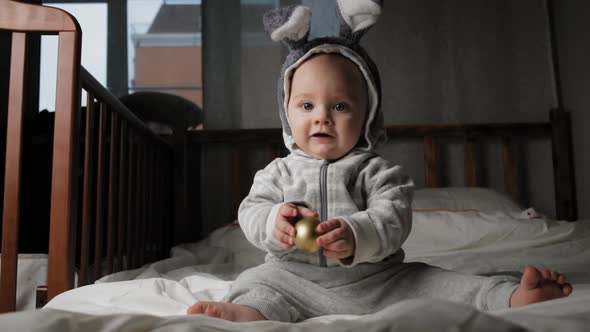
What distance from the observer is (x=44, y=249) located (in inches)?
47.8

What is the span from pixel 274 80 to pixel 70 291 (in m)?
1.50

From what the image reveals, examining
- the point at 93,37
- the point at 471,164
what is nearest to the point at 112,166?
the point at 93,37

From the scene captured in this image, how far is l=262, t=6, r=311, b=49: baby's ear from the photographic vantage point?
33.4 inches

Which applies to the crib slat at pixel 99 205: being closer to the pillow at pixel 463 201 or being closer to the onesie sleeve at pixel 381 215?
the onesie sleeve at pixel 381 215

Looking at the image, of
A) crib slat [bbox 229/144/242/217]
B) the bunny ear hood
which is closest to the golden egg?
the bunny ear hood

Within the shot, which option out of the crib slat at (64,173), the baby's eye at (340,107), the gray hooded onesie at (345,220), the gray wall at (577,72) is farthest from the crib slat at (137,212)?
the gray wall at (577,72)

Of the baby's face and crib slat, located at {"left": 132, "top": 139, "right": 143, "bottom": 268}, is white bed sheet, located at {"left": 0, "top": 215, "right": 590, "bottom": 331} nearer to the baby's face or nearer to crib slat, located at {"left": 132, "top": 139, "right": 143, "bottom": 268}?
crib slat, located at {"left": 132, "top": 139, "right": 143, "bottom": 268}

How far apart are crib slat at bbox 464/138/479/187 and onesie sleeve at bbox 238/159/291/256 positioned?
141cm

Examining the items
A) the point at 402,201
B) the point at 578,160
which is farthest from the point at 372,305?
the point at 578,160

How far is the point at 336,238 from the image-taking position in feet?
2.10

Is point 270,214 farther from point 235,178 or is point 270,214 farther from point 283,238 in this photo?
point 235,178

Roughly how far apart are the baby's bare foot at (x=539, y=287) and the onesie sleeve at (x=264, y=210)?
0.32 m

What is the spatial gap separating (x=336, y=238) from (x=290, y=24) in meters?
0.40

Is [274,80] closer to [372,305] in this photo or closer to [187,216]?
[187,216]
